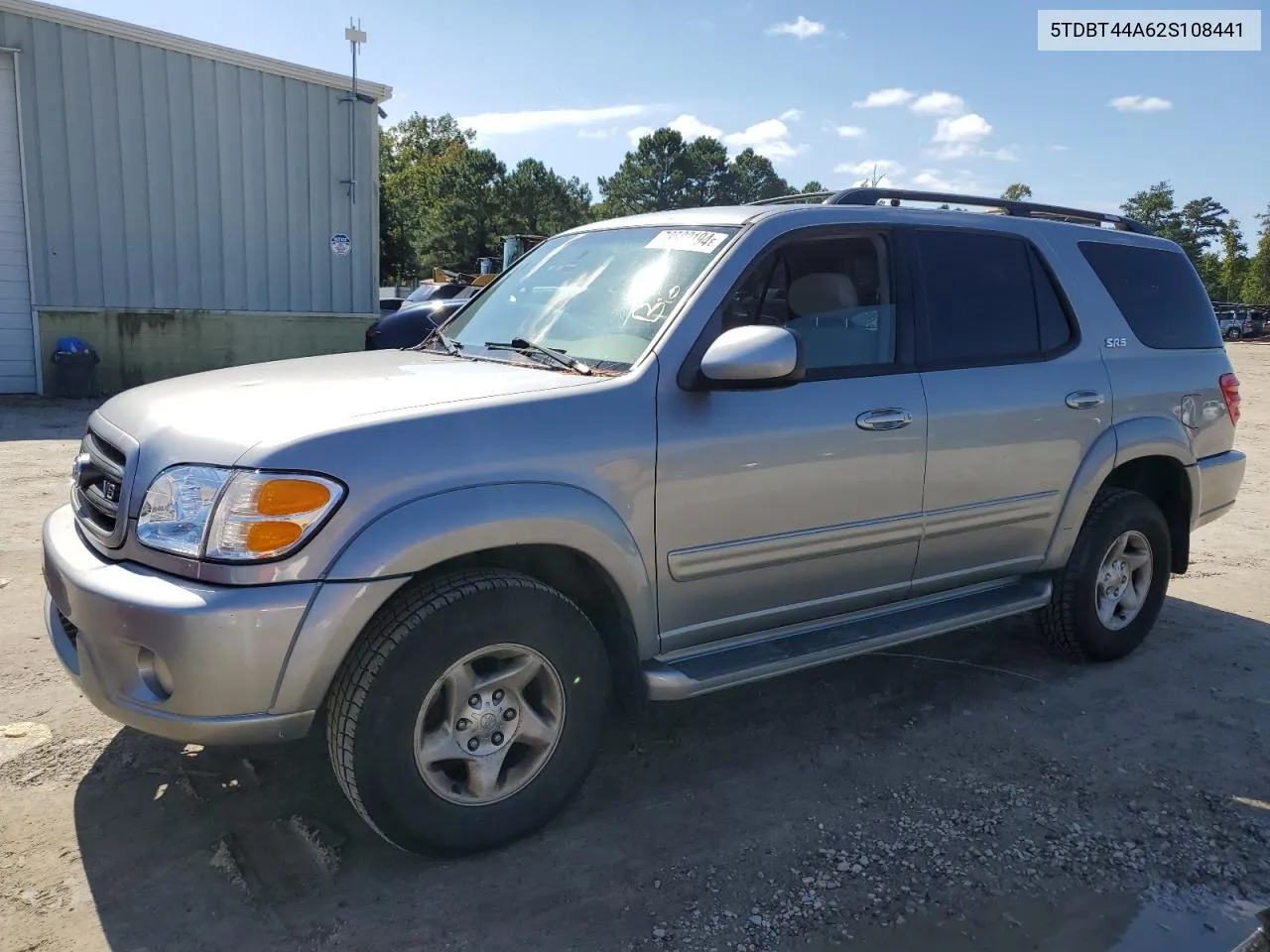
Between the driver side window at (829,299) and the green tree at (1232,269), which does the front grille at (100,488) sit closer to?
the driver side window at (829,299)

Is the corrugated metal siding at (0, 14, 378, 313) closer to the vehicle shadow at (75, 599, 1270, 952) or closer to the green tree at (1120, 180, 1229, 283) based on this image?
the vehicle shadow at (75, 599, 1270, 952)

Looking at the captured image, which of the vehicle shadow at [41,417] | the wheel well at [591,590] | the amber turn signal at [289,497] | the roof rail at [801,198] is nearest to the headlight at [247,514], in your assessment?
the amber turn signal at [289,497]

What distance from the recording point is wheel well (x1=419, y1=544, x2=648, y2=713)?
9.45 feet

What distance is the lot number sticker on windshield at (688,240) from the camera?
3408 mm

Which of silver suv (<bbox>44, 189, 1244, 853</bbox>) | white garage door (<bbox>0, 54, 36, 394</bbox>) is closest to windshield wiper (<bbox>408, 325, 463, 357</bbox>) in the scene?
silver suv (<bbox>44, 189, 1244, 853</bbox>)

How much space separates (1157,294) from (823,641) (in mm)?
2645

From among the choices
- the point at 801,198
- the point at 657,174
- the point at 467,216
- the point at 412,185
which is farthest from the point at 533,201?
the point at 801,198

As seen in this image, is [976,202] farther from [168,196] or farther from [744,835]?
[168,196]

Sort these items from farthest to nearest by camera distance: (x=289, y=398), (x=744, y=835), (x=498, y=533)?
1. (x=744, y=835)
2. (x=289, y=398)
3. (x=498, y=533)

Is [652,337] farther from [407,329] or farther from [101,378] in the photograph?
[101,378]

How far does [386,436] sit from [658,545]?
91cm

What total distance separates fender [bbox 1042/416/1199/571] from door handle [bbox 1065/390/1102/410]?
151mm

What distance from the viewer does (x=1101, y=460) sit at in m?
4.23

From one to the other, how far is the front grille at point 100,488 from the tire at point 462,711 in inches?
30.3
